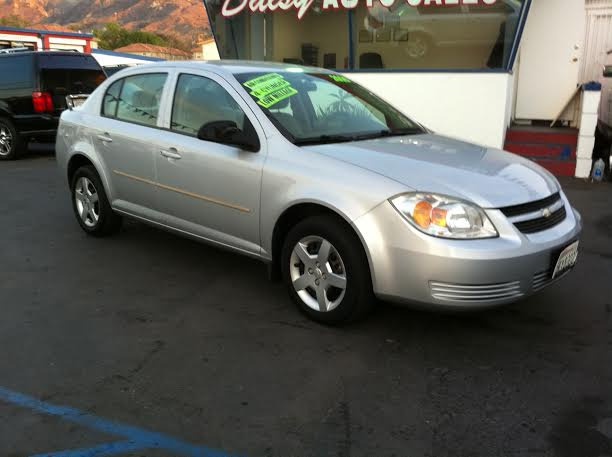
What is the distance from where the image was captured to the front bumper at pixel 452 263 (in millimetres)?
3346

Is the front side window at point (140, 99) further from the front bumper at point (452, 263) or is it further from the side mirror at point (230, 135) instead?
the front bumper at point (452, 263)

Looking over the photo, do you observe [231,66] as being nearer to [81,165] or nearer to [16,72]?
[81,165]

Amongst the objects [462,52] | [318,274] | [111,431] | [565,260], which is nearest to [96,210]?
[318,274]

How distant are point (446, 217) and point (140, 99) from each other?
9.90 ft

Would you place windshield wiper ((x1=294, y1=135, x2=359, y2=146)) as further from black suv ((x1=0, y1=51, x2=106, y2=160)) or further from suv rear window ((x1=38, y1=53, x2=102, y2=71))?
suv rear window ((x1=38, y1=53, x2=102, y2=71))

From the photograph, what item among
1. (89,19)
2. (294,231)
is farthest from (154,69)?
(89,19)

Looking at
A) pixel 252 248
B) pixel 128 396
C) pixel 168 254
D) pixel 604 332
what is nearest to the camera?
pixel 128 396

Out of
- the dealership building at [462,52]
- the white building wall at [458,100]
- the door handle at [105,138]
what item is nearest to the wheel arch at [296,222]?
the door handle at [105,138]

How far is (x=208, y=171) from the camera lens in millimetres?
4402

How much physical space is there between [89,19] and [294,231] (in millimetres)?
153913

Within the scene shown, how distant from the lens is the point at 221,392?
10.4 feet

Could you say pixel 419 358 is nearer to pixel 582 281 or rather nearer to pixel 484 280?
pixel 484 280

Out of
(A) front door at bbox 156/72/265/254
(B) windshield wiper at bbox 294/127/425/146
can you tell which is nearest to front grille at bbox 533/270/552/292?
(B) windshield wiper at bbox 294/127/425/146

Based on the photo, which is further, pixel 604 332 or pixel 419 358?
pixel 604 332
